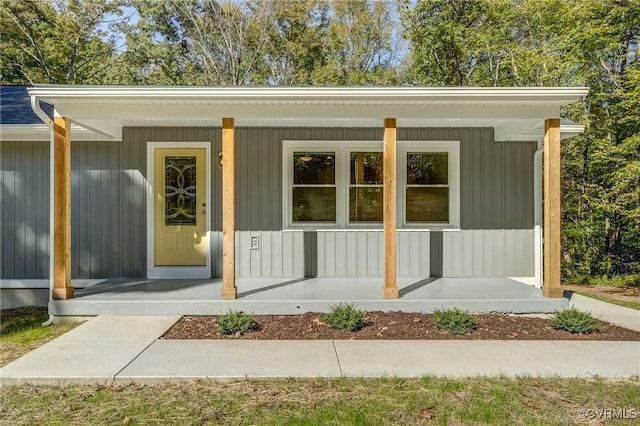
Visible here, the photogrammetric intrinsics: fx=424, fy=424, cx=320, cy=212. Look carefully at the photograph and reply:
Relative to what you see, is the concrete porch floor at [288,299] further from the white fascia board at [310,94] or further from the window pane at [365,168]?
the white fascia board at [310,94]

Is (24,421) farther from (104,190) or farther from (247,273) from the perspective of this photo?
(104,190)

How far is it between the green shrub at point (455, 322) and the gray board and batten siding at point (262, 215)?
2116mm

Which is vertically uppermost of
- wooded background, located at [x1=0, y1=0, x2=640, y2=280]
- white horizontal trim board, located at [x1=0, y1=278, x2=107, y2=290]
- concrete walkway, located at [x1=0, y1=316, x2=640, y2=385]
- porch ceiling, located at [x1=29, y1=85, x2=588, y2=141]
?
wooded background, located at [x1=0, y1=0, x2=640, y2=280]

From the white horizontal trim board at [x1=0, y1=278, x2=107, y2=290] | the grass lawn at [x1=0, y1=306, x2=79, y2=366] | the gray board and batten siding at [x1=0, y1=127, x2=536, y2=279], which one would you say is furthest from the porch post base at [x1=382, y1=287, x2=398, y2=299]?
the white horizontal trim board at [x1=0, y1=278, x2=107, y2=290]

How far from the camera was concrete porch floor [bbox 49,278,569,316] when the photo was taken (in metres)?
5.01

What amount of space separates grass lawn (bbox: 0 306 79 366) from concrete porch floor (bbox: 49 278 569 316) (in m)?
0.29

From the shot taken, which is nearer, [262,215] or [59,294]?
[59,294]

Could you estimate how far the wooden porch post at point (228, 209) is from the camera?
506 cm

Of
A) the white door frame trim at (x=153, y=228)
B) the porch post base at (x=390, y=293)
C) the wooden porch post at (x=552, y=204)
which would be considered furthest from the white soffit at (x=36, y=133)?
the wooden porch post at (x=552, y=204)

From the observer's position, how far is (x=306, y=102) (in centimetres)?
505

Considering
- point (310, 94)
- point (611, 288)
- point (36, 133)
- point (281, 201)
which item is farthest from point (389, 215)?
point (611, 288)

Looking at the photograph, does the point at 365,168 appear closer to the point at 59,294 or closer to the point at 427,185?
the point at 427,185

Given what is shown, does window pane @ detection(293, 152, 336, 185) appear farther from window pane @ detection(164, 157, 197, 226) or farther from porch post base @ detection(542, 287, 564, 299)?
porch post base @ detection(542, 287, 564, 299)

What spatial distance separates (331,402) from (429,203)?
4547 mm
